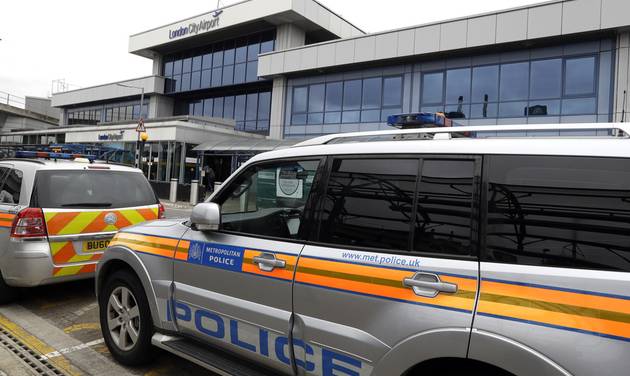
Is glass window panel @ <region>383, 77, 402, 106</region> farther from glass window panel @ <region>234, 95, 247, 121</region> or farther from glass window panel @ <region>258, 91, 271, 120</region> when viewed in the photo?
glass window panel @ <region>234, 95, 247, 121</region>

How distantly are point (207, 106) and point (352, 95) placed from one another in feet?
54.0

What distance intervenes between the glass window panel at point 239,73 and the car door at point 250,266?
3236 centimetres

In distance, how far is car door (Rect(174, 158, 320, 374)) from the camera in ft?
8.59

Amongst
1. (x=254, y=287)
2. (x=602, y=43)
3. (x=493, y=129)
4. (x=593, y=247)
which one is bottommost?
(x=254, y=287)

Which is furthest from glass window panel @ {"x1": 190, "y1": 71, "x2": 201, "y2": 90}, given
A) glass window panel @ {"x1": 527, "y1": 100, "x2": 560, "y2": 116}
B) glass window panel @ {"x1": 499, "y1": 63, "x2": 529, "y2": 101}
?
glass window panel @ {"x1": 527, "y1": 100, "x2": 560, "y2": 116}

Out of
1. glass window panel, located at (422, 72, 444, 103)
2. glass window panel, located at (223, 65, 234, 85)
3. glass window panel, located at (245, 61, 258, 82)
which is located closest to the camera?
glass window panel, located at (422, 72, 444, 103)

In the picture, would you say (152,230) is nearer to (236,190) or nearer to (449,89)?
(236,190)

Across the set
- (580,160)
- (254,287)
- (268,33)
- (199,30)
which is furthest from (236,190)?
(199,30)

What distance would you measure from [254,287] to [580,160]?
1.88 m

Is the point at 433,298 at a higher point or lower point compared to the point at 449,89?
lower

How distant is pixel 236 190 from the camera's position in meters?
3.22

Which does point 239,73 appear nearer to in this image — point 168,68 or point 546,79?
point 168,68

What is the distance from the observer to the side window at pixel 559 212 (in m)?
1.77

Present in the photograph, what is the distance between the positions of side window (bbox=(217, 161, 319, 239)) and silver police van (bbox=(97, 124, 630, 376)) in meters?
0.01
